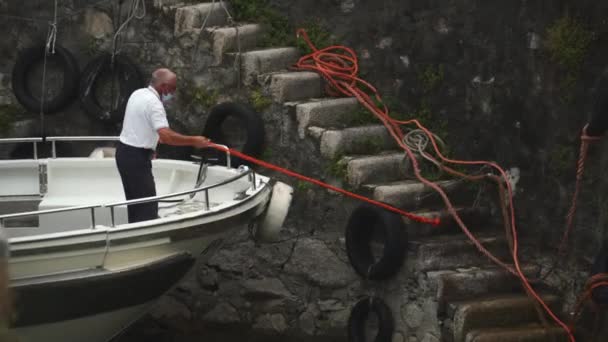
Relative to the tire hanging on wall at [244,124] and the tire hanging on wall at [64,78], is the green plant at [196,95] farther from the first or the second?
the tire hanging on wall at [64,78]

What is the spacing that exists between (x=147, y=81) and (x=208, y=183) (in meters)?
1.75

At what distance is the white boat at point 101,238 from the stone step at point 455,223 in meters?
1.16

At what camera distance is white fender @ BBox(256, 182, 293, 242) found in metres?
8.84

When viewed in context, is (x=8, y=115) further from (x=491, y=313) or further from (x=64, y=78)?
(x=491, y=313)

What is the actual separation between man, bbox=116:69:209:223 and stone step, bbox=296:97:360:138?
1552 millimetres

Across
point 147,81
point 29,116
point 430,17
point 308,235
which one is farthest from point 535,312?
point 29,116

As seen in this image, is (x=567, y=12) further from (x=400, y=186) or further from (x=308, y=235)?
(x=308, y=235)

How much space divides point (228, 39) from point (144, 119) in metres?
2.11

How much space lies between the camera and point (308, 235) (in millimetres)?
9812

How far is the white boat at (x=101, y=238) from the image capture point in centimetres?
743

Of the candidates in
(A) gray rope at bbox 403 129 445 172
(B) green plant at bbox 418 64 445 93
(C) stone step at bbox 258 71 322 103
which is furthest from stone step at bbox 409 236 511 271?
(C) stone step at bbox 258 71 322 103

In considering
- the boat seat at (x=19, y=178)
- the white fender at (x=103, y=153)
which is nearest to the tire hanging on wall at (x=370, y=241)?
the white fender at (x=103, y=153)

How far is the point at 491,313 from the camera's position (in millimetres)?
8492

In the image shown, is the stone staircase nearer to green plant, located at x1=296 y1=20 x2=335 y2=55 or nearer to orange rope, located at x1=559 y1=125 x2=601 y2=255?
green plant, located at x1=296 y1=20 x2=335 y2=55
